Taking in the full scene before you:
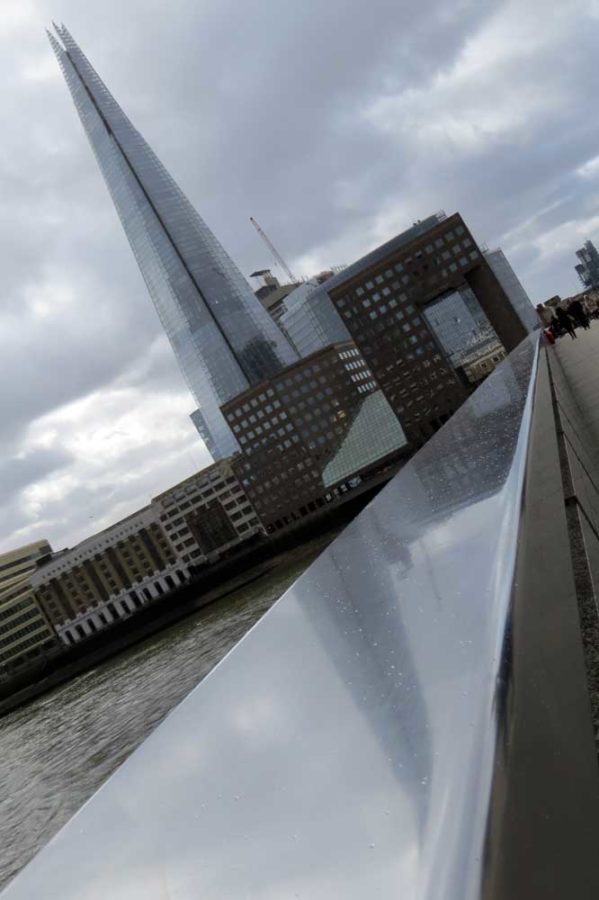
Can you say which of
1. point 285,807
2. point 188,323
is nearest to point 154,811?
point 285,807

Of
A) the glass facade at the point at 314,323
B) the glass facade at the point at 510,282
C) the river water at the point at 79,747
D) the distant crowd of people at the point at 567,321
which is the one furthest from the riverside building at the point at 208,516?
the distant crowd of people at the point at 567,321

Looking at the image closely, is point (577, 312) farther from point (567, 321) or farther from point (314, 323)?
point (314, 323)

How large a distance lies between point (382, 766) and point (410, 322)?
72663mm

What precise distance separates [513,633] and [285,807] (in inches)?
14.5

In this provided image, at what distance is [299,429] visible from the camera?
3278 inches

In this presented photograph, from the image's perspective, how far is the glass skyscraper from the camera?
306 feet

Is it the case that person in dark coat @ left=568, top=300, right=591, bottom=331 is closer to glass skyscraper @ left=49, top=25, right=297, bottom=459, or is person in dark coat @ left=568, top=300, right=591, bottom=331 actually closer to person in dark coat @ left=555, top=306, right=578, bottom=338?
person in dark coat @ left=555, top=306, right=578, bottom=338

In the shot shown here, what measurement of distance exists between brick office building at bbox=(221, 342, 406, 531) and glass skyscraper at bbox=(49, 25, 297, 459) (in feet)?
33.3

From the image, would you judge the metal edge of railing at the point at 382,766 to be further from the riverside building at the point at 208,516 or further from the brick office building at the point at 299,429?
the riverside building at the point at 208,516

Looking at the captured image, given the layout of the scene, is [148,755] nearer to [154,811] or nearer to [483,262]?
[154,811]

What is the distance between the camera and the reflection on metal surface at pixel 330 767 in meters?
0.59

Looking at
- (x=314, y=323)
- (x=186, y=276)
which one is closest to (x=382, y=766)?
(x=186, y=276)

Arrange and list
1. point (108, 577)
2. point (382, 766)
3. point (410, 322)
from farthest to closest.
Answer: point (108, 577) → point (410, 322) → point (382, 766)

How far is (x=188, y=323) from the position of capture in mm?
94750
